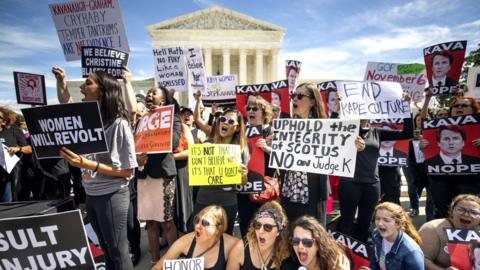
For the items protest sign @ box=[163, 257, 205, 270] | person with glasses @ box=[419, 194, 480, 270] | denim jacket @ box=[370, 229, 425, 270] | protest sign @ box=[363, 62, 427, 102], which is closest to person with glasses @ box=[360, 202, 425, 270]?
denim jacket @ box=[370, 229, 425, 270]

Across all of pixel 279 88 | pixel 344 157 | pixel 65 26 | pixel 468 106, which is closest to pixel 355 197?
pixel 344 157

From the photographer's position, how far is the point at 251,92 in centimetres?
551

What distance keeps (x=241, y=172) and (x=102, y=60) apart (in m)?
2.35

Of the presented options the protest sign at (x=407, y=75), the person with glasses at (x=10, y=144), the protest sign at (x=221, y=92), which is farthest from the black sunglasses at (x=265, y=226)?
the protest sign at (x=407, y=75)

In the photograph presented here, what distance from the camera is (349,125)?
299 cm

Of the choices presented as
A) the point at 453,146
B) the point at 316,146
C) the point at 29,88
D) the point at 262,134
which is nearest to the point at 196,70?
the point at 29,88

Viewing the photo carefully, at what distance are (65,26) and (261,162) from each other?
3.59 meters

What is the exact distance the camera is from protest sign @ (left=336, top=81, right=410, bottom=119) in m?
3.46

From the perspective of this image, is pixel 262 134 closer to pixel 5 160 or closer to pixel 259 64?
pixel 5 160

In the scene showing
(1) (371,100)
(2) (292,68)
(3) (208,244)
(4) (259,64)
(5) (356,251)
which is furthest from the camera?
(4) (259,64)

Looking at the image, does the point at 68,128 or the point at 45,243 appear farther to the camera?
the point at 68,128

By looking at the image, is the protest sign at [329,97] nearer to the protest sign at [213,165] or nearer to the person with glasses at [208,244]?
the protest sign at [213,165]

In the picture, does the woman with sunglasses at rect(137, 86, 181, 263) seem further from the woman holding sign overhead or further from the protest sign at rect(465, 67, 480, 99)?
the protest sign at rect(465, 67, 480, 99)

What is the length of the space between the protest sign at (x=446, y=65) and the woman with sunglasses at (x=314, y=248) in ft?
11.4
